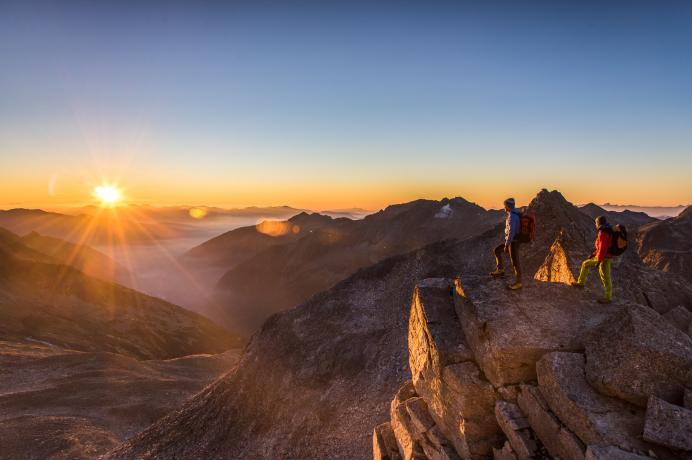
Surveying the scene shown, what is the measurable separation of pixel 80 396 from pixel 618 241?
2184 inches

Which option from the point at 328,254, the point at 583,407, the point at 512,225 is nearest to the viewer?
the point at 583,407

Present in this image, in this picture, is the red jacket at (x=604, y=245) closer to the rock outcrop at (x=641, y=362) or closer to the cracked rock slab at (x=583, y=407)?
the rock outcrop at (x=641, y=362)

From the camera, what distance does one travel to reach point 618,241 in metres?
14.0

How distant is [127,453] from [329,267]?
9954 centimetres

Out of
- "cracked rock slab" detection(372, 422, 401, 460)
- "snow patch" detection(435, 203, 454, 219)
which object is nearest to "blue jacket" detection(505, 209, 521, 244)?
"cracked rock slab" detection(372, 422, 401, 460)

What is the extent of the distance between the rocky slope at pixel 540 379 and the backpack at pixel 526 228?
1918 millimetres

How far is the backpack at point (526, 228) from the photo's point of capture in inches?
599

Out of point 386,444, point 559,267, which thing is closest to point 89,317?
point 386,444

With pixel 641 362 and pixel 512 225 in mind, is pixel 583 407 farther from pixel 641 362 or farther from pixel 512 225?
pixel 512 225

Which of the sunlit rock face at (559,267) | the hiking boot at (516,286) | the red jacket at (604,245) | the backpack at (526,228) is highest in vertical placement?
the backpack at (526,228)

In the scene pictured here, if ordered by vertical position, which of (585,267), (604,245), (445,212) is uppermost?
(604,245)

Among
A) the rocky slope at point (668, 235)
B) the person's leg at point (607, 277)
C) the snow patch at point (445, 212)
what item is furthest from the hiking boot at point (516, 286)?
the snow patch at point (445, 212)

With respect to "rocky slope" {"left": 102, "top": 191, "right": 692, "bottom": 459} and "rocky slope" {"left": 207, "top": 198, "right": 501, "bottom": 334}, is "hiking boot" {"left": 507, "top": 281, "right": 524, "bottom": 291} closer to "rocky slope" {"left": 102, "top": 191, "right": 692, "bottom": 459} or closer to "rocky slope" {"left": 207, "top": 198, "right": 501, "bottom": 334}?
"rocky slope" {"left": 102, "top": 191, "right": 692, "bottom": 459}

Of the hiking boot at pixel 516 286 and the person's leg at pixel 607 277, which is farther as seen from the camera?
the hiking boot at pixel 516 286
